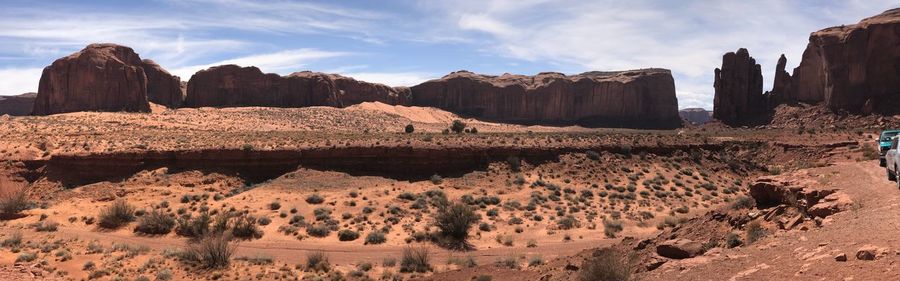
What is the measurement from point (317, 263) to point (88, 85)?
69175 mm

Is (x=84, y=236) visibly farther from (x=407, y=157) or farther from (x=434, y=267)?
(x=407, y=157)

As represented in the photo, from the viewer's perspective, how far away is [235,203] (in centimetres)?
3181

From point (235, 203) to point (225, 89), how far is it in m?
65.6

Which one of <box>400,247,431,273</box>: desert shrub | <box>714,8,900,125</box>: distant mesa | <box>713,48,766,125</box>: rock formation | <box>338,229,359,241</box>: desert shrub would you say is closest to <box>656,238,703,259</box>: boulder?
<box>400,247,431,273</box>: desert shrub

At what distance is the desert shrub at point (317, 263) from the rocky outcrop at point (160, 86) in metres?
76.7

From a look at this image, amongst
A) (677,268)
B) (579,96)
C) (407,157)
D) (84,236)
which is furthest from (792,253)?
(579,96)

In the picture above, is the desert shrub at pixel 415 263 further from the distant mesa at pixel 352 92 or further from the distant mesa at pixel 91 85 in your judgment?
the distant mesa at pixel 352 92

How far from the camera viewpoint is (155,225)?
2722cm

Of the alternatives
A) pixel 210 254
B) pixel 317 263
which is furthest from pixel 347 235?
pixel 210 254

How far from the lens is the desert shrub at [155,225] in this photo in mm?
27180

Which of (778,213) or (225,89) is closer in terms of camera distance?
(778,213)

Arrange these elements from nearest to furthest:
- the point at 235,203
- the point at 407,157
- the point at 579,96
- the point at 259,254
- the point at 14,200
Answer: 1. the point at 259,254
2. the point at 14,200
3. the point at 235,203
4. the point at 407,157
5. the point at 579,96

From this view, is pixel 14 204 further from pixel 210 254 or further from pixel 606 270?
pixel 606 270

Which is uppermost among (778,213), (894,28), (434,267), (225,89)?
(894,28)
